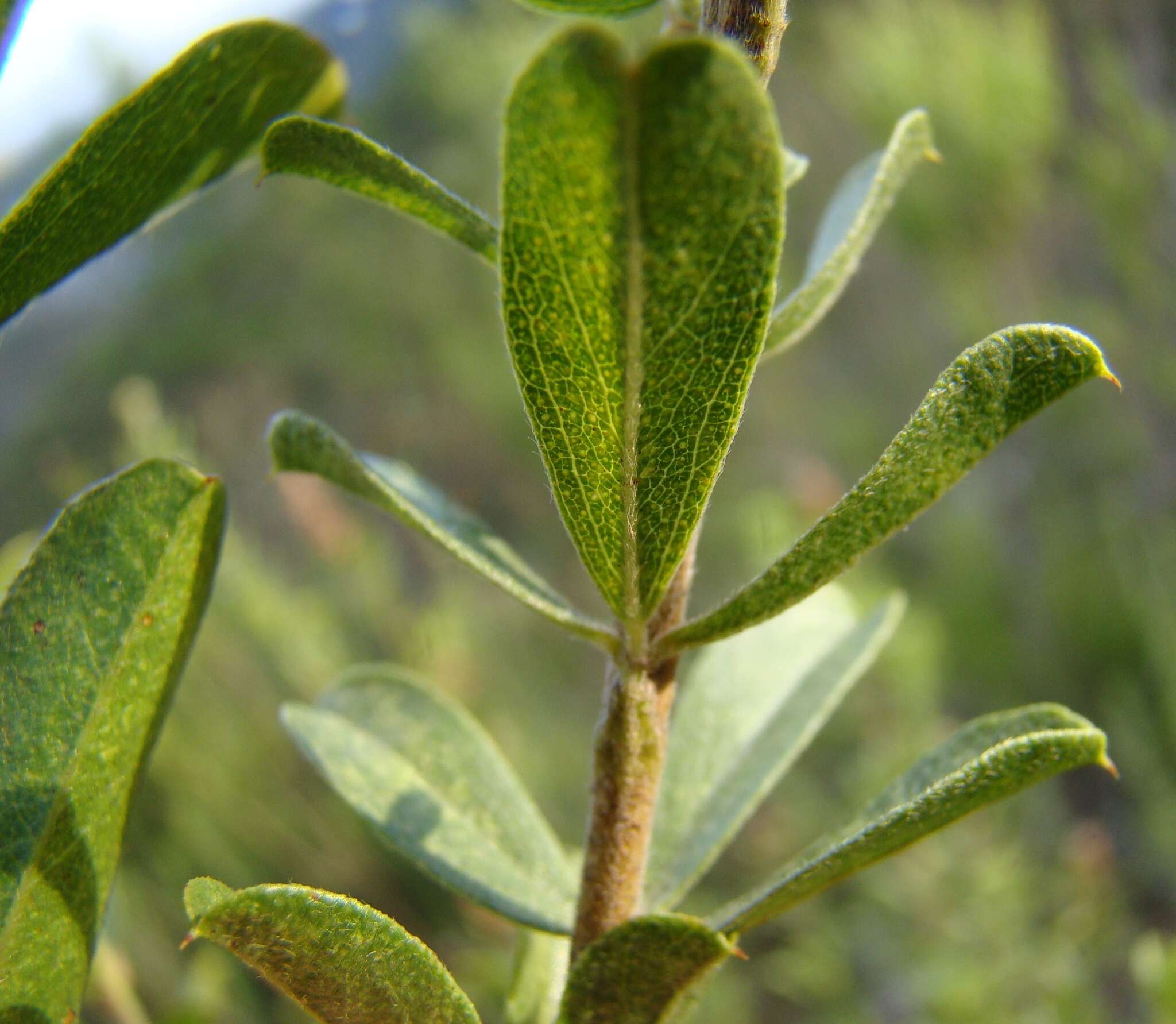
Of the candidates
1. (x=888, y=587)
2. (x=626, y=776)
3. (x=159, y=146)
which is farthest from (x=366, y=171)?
(x=888, y=587)

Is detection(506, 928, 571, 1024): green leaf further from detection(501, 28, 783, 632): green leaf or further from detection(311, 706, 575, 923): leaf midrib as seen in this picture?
detection(501, 28, 783, 632): green leaf

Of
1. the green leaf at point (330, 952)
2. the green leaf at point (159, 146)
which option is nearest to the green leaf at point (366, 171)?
the green leaf at point (159, 146)

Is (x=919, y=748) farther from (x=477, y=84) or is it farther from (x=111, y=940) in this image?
(x=477, y=84)

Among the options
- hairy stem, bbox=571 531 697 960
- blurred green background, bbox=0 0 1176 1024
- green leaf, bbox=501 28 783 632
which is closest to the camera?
green leaf, bbox=501 28 783 632

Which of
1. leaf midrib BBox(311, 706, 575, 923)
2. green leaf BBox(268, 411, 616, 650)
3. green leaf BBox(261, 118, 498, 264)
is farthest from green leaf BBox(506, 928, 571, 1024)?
green leaf BBox(261, 118, 498, 264)

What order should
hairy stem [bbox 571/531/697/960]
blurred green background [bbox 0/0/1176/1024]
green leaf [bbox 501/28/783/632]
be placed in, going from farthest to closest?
blurred green background [bbox 0/0/1176/1024]
hairy stem [bbox 571/531/697/960]
green leaf [bbox 501/28/783/632]

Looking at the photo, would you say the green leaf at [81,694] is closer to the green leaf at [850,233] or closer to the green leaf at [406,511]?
the green leaf at [406,511]
